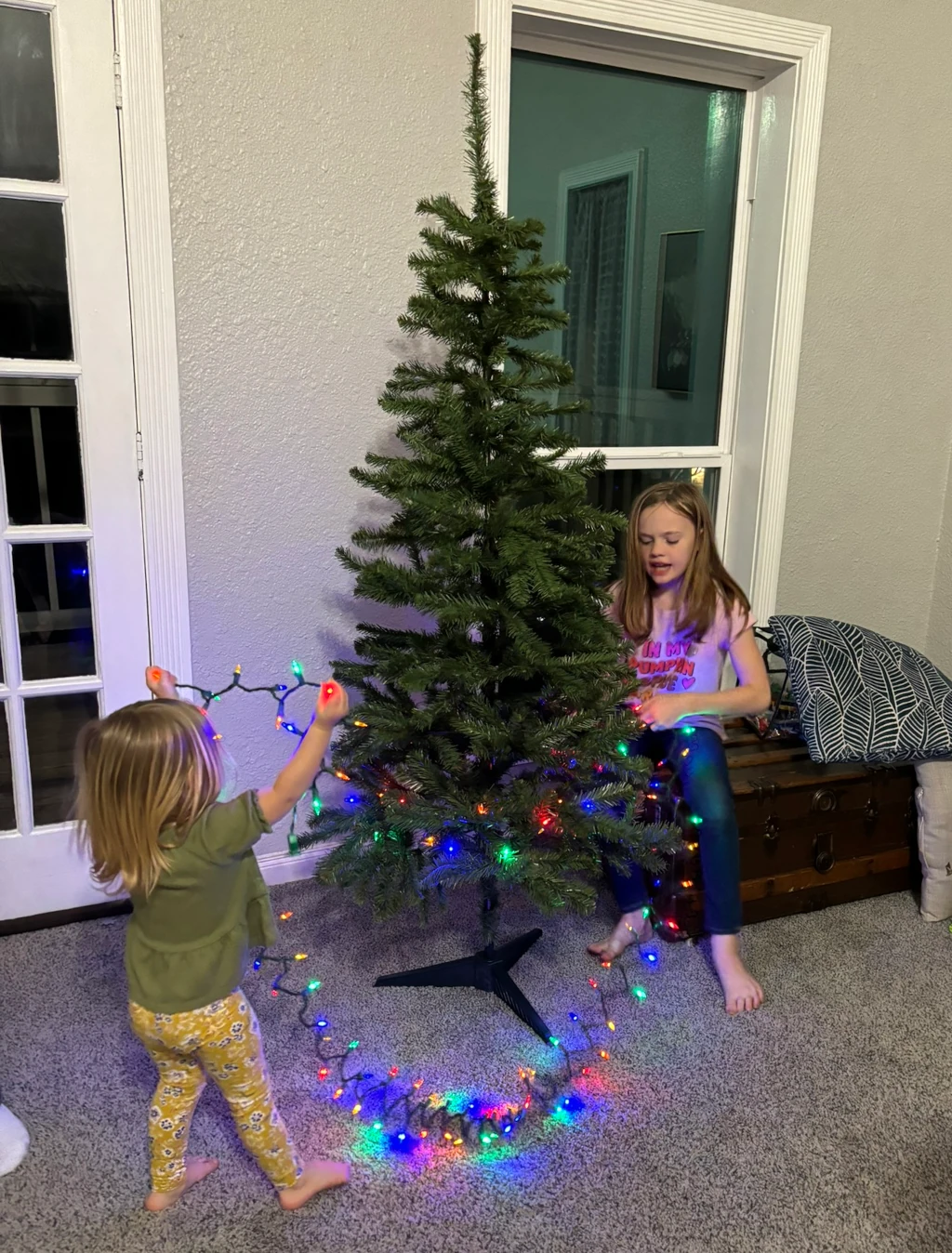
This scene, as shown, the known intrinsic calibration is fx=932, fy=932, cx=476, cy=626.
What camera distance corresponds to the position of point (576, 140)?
2.47 meters

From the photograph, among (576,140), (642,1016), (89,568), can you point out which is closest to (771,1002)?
(642,1016)

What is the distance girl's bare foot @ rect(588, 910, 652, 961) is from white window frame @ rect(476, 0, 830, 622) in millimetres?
1099

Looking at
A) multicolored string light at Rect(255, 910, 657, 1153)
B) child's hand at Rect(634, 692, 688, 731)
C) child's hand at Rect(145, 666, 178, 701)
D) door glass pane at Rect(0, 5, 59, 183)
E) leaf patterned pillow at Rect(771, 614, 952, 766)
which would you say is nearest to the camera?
child's hand at Rect(145, 666, 178, 701)

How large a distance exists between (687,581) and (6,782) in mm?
1641

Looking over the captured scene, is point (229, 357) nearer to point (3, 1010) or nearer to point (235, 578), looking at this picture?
point (235, 578)

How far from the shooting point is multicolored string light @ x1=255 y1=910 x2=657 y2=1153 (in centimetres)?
159

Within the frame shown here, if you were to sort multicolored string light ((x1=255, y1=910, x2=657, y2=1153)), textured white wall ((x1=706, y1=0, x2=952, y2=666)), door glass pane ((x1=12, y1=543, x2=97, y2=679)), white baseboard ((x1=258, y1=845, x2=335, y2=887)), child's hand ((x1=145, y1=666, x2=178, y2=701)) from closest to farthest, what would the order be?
child's hand ((x1=145, y1=666, x2=178, y2=701)) → multicolored string light ((x1=255, y1=910, x2=657, y2=1153)) → door glass pane ((x1=12, y1=543, x2=97, y2=679)) → white baseboard ((x1=258, y1=845, x2=335, y2=887)) → textured white wall ((x1=706, y1=0, x2=952, y2=666))

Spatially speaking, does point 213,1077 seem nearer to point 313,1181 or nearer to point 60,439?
point 313,1181

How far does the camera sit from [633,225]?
2.59 meters

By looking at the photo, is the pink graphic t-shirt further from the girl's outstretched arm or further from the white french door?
the white french door

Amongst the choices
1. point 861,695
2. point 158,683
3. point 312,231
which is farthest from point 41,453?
point 861,695

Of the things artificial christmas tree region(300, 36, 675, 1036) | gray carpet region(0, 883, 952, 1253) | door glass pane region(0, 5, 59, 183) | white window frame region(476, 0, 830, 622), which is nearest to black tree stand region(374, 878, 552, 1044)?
gray carpet region(0, 883, 952, 1253)

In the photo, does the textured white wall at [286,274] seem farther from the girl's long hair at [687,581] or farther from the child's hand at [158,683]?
the child's hand at [158,683]

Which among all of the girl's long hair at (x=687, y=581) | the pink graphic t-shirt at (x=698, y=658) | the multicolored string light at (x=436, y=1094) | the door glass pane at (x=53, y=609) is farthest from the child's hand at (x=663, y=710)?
the door glass pane at (x=53, y=609)
